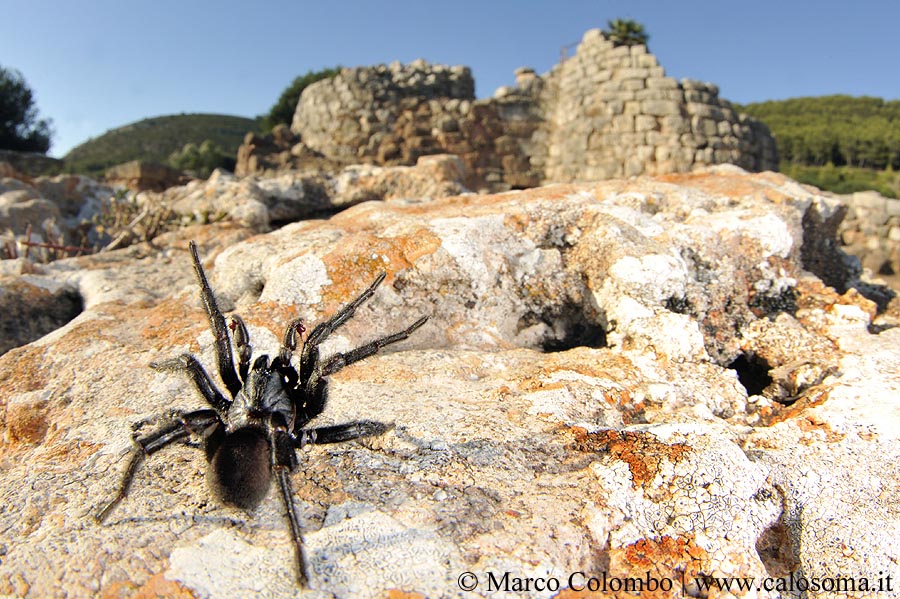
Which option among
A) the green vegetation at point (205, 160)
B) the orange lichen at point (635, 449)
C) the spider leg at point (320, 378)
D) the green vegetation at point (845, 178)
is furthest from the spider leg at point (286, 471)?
the green vegetation at point (845, 178)

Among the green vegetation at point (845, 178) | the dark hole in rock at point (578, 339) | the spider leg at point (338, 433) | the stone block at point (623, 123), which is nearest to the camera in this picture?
the spider leg at point (338, 433)

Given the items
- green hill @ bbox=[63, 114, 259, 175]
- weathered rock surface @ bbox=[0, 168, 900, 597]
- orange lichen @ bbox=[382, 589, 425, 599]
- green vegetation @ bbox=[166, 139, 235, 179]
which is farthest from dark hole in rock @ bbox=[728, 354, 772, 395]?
green hill @ bbox=[63, 114, 259, 175]

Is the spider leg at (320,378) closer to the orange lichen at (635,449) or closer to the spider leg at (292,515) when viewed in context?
the spider leg at (292,515)

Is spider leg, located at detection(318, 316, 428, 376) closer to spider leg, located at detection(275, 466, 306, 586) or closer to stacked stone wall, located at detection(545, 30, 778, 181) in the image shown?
spider leg, located at detection(275, 466, 306, 586)

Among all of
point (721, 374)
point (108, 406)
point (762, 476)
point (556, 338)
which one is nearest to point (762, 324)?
point (721, 374)

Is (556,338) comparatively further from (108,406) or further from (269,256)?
(108,406)

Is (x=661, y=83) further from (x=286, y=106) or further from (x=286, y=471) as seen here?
(x=286, y=106)

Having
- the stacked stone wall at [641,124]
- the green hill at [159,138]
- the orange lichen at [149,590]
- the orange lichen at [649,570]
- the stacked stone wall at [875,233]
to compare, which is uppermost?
the green hill at [159,138]

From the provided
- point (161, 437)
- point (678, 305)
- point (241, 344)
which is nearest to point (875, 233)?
point (678, 305)
